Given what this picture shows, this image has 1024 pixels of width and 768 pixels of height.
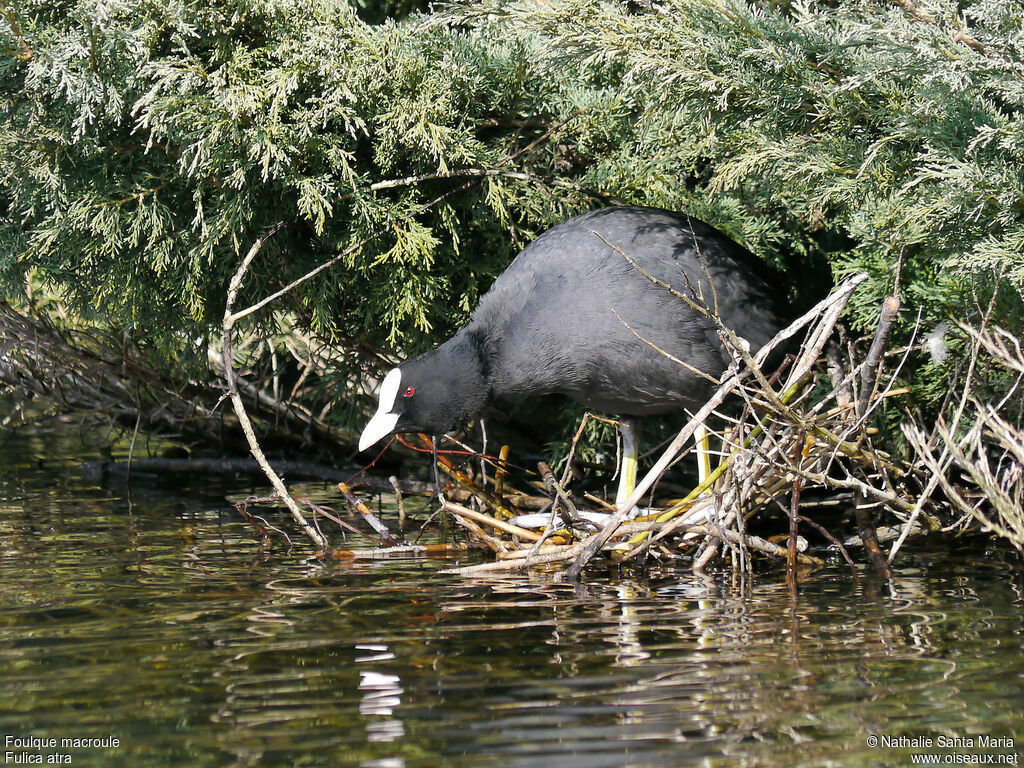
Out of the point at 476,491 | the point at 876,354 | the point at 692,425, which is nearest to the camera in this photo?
the point at 692,425

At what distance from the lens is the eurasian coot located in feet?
15.6

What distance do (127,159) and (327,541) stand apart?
2.12m

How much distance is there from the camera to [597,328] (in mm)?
4738

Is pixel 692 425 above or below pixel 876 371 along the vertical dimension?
below

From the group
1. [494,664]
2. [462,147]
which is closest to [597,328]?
[462,147]

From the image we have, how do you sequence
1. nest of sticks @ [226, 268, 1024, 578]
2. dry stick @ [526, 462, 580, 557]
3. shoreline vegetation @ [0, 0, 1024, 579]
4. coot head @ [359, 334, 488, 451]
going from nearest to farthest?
nest of sticks @ [226, 268, 1024, 578], shoreline vegetation @ [0, 0, 1024, 579], dry stick @ [526, 462, 580, 557], coot head @ [359, 334, 488, 451]

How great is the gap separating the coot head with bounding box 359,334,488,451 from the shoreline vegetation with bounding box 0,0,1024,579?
365 millimetres

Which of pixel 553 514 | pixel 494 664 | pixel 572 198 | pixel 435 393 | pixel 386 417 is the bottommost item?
pixel 494 664

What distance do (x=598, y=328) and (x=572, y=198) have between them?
4.02 ft

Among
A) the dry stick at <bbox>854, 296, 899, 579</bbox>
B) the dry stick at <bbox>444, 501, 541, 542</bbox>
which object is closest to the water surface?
the dry stick at <bbox>854, 296, 899, 579</bbox>

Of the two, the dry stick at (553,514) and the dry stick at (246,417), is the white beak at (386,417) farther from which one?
the dry stick at (553,514)

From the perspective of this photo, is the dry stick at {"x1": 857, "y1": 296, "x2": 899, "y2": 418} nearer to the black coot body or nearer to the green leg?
the black coot body

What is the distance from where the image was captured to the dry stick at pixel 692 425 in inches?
157

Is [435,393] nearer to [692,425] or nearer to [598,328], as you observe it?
[598,328]
